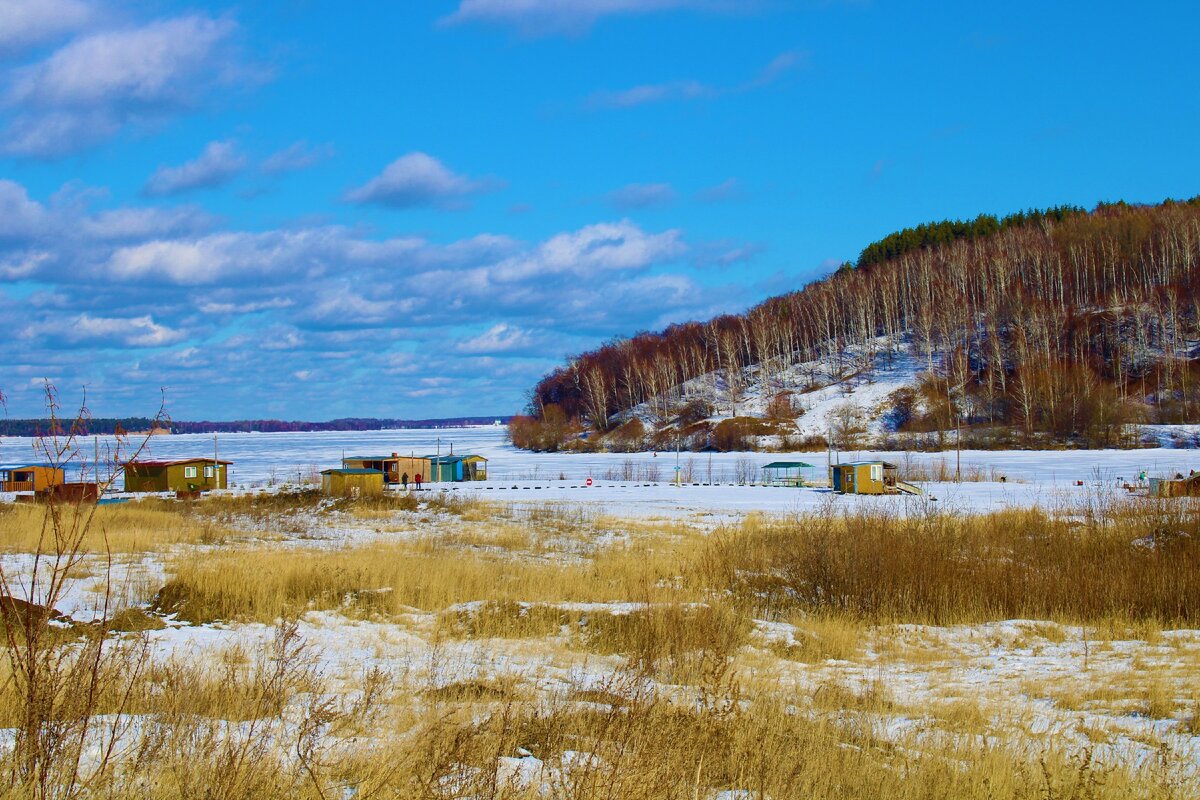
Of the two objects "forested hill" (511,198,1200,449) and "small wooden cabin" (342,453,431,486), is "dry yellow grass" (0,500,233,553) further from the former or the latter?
"forested hill" (511,198,1200,449)

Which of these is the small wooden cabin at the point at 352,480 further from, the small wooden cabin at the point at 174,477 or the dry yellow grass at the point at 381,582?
the dry yellow grass at the point at 381,582

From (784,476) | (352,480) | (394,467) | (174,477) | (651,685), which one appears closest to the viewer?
(651,685)

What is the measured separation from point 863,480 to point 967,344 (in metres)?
66.6

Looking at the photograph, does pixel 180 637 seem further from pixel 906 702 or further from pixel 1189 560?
pixel 1189 560

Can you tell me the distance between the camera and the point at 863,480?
47688 millimetres

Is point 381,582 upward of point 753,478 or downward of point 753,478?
upward

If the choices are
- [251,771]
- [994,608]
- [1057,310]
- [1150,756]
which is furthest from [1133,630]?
[1057,310]

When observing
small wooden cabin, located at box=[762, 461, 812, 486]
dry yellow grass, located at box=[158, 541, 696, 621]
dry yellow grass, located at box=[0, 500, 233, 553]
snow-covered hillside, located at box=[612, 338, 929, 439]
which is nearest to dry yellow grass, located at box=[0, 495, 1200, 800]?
dry yellow grass, located at box=[158, 541, 696, 621]

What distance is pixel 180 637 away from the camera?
10016mm

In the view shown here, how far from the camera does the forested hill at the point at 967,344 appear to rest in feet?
288

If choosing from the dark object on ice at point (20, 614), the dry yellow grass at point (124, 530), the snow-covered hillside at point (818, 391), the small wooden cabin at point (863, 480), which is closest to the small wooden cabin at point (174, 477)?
the dry yellow grass at point (124, 530)

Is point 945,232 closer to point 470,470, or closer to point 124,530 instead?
point 470,470

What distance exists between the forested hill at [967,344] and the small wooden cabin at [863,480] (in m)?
38.3

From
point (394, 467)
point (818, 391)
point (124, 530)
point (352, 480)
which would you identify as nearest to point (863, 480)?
point (352, 480)
